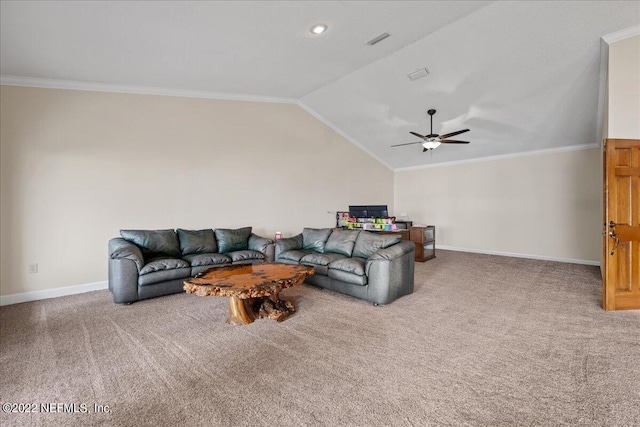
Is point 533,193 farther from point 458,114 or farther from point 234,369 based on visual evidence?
point 234,369

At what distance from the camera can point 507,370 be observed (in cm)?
214

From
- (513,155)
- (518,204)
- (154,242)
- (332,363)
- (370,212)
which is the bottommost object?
(332,363)

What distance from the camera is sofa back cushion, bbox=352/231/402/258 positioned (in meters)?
4.04

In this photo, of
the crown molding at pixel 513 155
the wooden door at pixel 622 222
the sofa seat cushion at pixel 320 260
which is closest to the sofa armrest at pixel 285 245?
the sofa seat cushion at pixel 320 260

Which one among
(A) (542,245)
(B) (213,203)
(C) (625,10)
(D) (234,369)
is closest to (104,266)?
(B) (213,203)

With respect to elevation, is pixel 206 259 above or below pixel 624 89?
below

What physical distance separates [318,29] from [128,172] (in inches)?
145

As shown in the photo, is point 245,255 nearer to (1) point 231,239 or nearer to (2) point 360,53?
(1) point 231,239

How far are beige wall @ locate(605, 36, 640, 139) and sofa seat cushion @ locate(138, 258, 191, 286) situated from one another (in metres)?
5.79

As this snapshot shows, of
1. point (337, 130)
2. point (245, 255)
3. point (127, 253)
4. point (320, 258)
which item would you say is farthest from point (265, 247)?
point (337, 130)

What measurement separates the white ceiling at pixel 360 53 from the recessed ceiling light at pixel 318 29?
81mm

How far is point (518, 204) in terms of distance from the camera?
6.65 m

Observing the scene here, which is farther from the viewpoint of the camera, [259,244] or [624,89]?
[259,244]

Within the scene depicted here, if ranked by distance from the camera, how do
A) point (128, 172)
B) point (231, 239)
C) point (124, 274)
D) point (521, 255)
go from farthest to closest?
point (521, 255) < point (231, 239) < point (128, 172) < point (124, 274)
